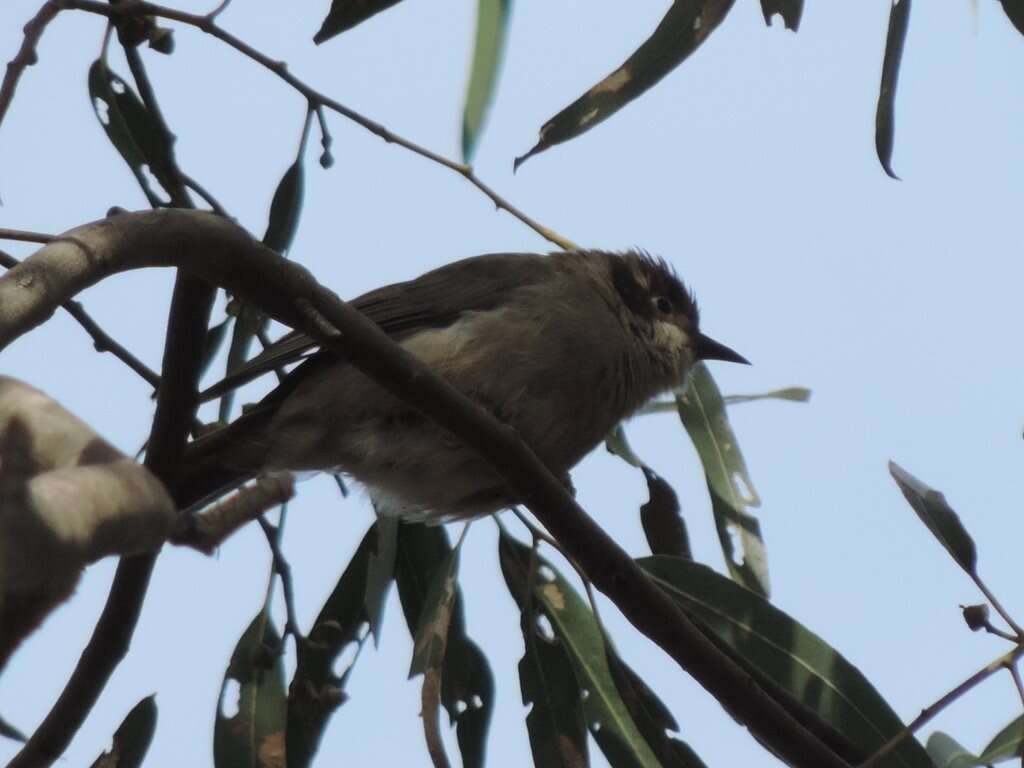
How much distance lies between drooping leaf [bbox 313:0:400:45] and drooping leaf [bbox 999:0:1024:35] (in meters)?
1.46

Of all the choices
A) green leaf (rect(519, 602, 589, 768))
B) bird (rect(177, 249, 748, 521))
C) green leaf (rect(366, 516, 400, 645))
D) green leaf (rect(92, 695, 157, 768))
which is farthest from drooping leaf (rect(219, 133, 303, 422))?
green leaf (rect(519, 602, 589, 768))

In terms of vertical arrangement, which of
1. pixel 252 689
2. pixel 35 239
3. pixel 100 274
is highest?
pixel 35 239

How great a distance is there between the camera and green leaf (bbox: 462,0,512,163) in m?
3.60

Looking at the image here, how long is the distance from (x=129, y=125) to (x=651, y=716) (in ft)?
6.53


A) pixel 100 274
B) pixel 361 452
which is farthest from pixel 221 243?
pixel 361 452

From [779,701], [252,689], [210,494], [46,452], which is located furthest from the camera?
[210,494]

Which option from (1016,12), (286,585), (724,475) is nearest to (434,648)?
(286,585)

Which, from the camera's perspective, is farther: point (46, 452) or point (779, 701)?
point (779, 701)

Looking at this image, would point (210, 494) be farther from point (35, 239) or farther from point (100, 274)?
point (100, 274)

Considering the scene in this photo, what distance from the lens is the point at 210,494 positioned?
398 cm

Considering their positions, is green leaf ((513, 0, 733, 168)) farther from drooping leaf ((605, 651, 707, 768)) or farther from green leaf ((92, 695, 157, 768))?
green leaf ((92, 695, 157, 768))

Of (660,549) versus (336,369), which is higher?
(336,369)

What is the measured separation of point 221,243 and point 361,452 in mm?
1521

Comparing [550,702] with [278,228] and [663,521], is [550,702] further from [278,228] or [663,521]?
[278,228]
